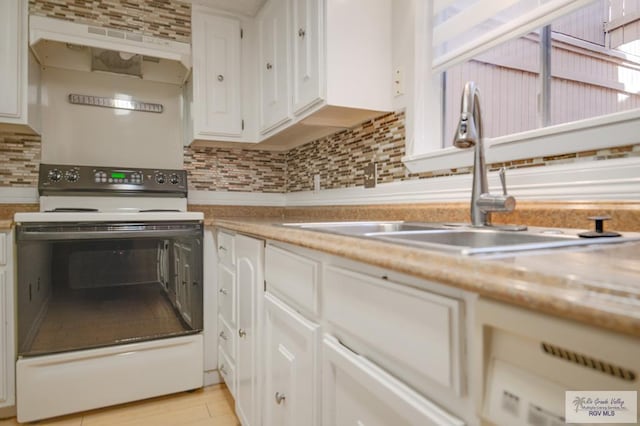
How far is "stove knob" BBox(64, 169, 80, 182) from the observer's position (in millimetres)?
2057


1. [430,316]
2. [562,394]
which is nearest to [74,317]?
[430,316]

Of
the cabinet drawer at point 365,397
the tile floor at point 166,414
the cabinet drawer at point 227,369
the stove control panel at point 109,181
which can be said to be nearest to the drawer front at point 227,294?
the cabinet drawer at point 227,369

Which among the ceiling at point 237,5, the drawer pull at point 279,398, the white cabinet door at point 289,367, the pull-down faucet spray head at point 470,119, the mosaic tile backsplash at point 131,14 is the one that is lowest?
the drawer pull at point 279,398

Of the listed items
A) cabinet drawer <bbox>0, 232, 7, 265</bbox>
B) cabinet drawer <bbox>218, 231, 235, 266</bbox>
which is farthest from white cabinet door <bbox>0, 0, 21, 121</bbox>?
cabinet drawer <bbox>218, 231, 235, 266</bbox>

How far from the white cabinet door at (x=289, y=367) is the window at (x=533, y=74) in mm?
806

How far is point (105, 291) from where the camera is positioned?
Result: 1761 millimetres

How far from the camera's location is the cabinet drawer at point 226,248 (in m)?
1.66

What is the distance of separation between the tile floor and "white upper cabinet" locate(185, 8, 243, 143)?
4.83 feet

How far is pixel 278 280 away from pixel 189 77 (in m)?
1.82

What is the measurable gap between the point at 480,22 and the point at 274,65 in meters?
1.09

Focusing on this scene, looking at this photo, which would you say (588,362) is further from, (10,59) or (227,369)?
(10,59)

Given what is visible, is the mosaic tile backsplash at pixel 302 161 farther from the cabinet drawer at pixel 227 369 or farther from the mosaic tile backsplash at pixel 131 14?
the cabinet drawer at pixel 227 369

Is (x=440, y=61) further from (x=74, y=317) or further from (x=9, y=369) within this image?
(x=9, y=369)

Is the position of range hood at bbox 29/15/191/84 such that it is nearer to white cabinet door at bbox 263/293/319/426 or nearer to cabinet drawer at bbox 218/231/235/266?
cabinet drawer at bbox 218/231/235/266
